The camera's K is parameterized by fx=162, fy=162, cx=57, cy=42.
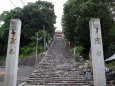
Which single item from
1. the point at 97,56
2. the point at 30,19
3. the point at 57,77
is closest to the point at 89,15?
the point at 57,77

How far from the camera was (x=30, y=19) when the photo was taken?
33656mm

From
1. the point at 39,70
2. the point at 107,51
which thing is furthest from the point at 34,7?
the point at 39,70

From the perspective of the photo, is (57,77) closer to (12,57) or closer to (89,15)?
(12,57)

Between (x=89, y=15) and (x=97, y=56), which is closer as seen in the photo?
(x=97, y=56)

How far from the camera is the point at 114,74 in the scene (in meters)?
A: 11.5

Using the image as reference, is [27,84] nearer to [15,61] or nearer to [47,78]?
[47,78]

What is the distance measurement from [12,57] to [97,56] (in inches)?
164

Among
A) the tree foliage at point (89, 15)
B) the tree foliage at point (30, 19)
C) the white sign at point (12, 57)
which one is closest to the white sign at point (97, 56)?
the white sign at point (12, 57)

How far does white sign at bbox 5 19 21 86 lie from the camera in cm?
779

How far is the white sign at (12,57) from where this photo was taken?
779cm

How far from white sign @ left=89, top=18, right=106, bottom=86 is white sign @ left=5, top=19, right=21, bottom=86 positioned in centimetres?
382

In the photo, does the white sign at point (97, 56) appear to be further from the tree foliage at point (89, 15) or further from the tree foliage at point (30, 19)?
the tree foliage at point (30, 19)

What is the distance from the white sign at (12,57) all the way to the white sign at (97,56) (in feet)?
12.5

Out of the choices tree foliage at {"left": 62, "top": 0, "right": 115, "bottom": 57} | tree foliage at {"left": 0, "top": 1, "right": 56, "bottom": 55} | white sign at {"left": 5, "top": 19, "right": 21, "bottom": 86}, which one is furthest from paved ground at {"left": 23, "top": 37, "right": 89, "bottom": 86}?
tree foliage at {"left": 0, "top": 1, "right": 56, "bottom": 55}
